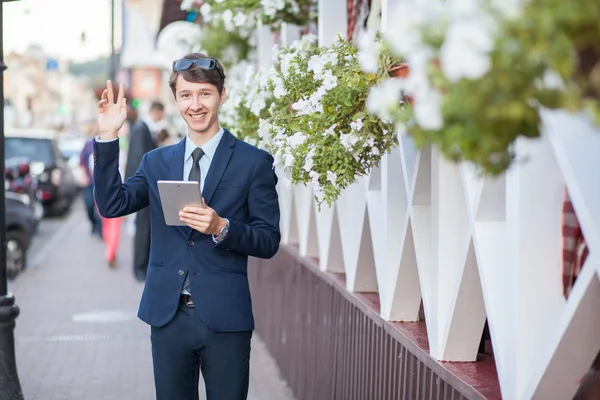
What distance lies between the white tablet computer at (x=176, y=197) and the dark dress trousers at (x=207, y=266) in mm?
192

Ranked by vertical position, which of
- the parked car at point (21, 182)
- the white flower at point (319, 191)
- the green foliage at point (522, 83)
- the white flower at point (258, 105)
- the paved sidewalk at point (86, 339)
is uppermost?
the green foliage at point (522, 83)

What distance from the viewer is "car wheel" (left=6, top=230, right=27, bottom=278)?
45.3ft

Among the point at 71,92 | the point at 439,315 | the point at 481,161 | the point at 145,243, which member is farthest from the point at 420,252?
the point at 71,92

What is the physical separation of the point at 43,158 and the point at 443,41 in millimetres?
22738

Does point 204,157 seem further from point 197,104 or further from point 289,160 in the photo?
point 289,160

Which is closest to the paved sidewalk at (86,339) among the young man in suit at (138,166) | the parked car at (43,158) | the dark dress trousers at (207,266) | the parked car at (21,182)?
the young man in suit at (138,166)

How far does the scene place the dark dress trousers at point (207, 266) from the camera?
152 inches

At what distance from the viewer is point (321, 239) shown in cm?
645

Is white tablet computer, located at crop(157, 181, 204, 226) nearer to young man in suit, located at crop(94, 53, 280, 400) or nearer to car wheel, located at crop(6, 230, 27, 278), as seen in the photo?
young man in suit, located at crop(94, 53, 280, 400)

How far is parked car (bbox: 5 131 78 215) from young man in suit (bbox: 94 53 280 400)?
63.2 ft

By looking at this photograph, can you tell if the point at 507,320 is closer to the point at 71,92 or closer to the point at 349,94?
the point at 349,94

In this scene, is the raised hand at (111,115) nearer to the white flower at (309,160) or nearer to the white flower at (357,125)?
the white flower at (309,160)

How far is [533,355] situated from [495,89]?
5.18 feet

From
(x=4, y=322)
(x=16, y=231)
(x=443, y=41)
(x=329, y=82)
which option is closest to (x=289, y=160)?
(x=329, y=82)
